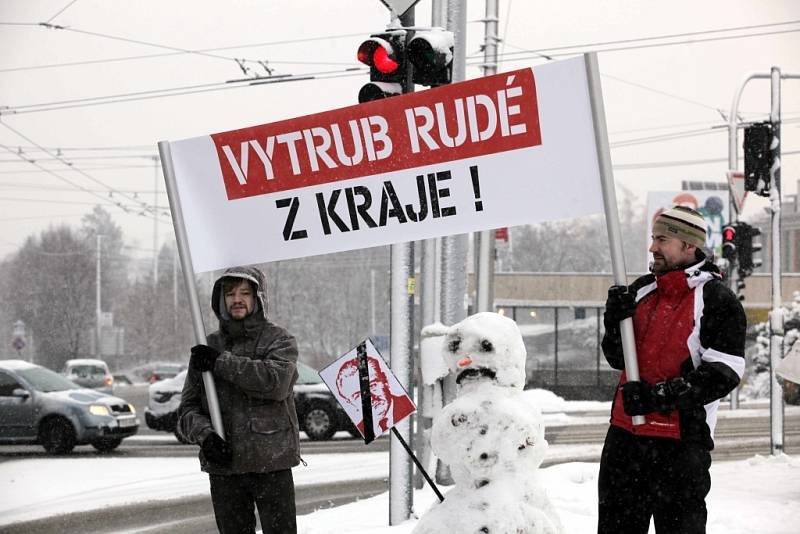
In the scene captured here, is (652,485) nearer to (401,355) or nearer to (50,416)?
(401,355)

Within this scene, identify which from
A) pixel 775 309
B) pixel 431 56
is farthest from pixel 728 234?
pixel 431 56

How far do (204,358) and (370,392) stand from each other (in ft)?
3.55

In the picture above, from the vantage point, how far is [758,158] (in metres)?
14.4

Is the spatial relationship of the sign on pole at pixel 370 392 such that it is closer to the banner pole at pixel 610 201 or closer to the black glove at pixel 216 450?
the black glove at pixel 216 450

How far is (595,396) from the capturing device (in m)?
34.8

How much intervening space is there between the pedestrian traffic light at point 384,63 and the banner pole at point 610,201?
2.88m

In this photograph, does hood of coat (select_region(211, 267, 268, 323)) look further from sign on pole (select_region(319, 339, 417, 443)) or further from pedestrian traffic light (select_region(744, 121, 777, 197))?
pedestrian traffic light (select_region(744, 121, 777, 197))

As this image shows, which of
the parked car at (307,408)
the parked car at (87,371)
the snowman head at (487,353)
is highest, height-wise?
the snowman head at (487,353)

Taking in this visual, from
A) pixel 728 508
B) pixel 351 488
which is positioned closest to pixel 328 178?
pixel 728 508

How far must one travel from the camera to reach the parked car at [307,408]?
1848cm

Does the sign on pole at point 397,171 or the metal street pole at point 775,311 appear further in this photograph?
the metal street pole at point 775,311

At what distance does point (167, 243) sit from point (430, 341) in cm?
9204

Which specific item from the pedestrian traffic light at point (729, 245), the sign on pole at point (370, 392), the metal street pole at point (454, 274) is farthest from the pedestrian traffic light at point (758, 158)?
the sign on pole at point (370, 392)

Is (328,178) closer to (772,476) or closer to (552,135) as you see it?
(552,135)
